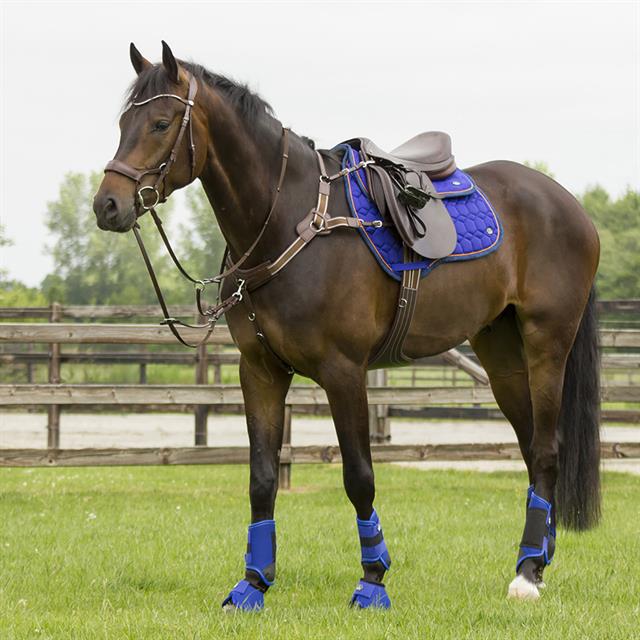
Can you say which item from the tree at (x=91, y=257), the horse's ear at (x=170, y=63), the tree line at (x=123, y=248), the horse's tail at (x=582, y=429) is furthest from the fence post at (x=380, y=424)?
the tree at (x=91, y=257)

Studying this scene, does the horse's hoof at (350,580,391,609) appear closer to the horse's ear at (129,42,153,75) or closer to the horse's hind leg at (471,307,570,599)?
the horse's hind leg at (471,307,570,599)

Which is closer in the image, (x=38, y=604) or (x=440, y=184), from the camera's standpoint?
(x=38, y=604)

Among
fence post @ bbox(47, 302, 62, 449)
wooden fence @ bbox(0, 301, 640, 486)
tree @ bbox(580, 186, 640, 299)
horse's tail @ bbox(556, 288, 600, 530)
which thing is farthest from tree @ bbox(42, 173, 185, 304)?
horse's tail @ bbox(556, 288, 600, 530)

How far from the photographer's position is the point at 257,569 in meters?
4.61

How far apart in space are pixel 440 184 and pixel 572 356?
4.63 ft

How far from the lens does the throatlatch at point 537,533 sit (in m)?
5.06

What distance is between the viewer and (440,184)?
5.24 m

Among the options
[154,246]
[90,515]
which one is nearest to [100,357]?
[90,515]

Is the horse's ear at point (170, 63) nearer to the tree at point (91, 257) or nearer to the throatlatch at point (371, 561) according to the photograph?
the throatlatch at point (371, 561)

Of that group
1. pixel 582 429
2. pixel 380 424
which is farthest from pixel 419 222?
pixel 380 424

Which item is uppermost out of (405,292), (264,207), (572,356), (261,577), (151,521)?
(264,207)

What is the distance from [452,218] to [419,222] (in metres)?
0.35

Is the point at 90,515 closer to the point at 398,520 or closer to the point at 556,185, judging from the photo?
the point at 398,520

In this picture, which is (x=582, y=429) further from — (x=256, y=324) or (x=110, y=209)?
(x=110, y=209)
